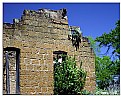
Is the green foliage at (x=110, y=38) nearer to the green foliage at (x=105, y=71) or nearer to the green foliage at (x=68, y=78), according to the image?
the green foliage at (x=105, y=71)

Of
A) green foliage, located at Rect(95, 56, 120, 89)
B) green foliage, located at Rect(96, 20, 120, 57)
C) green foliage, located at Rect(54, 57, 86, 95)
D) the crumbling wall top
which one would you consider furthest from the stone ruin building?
green foliage, located at Rect(96, 20, 120, 57)

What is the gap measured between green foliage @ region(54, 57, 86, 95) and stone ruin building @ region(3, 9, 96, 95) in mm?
194

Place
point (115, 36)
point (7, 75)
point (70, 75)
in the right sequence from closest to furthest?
point (70, 75) → point (7, 75) → point (115, 36)

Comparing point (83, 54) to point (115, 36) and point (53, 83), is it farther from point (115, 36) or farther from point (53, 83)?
point (115, 36)

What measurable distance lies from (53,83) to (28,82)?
0.68 m

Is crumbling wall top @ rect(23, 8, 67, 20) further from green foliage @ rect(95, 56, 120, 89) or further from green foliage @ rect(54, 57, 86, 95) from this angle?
green foliage @ rect(95, 56, 120, 89)

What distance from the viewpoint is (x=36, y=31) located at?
303 inches

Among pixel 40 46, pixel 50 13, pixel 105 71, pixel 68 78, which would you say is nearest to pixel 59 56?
pixel 68 78

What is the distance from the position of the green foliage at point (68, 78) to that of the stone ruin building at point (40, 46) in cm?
19

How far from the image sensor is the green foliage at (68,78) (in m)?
7.77

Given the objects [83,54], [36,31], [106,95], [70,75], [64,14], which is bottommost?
[106,95]

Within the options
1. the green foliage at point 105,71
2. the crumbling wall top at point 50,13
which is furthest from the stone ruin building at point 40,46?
the green foliage at point 105,71

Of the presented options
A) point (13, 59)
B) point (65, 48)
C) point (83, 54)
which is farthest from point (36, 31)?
point (13, 59)

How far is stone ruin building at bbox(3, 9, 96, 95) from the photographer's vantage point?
7.35m
